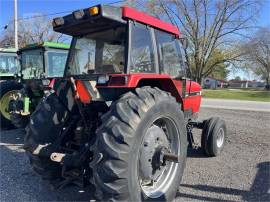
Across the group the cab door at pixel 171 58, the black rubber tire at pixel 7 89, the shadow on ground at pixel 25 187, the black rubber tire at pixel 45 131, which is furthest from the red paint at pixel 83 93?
the black rubber tire at pixel 7 89

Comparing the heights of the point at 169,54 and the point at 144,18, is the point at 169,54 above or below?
below

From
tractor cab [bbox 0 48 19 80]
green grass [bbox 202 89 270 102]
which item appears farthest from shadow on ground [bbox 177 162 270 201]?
green grass [bbox 202 89 270 102]

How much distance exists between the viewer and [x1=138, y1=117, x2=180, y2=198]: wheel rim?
3744 mm

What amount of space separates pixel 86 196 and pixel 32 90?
431cm

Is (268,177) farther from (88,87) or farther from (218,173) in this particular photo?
(88,87)

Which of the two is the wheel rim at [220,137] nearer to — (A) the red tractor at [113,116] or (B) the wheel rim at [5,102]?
(A) the red tractor at [113,116]

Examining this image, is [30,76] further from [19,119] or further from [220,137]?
[220,137]

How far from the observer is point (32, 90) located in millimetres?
7797

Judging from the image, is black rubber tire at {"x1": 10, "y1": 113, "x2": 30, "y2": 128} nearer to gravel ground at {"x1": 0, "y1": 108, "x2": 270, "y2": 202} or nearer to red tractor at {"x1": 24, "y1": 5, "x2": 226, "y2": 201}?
gravel ground at {"x1": 0, "y1": 108, "x2": 270, "y2": 202}

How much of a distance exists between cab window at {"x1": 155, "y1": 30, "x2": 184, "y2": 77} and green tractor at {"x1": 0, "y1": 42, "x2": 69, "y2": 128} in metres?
3.41

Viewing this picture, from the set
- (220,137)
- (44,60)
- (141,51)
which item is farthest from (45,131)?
(44,60)

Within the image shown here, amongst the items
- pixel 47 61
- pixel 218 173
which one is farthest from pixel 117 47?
pixel 47 61

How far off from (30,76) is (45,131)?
5.33 meters

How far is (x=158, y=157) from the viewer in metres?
3.88
